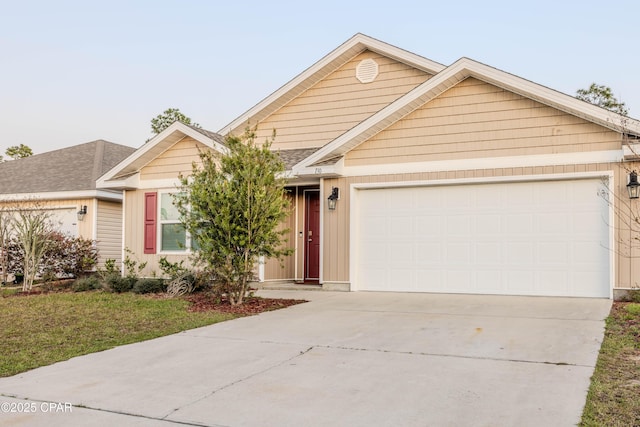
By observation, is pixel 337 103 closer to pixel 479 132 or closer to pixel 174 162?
pixel 174 162

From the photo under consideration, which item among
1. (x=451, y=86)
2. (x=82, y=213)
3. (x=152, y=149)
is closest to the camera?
(x=451, y=86)

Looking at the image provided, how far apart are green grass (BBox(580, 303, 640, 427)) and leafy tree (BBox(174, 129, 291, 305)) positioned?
5.38 metres

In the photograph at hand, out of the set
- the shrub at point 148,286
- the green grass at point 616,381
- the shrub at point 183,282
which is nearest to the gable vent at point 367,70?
the shrub at point 183,282

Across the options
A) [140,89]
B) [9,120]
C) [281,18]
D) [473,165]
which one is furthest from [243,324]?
[9,120]

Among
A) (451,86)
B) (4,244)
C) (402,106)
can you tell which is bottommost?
(4,244)

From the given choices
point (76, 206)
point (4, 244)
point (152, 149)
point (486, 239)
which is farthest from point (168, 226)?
point (486, 239)

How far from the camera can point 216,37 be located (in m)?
16.9

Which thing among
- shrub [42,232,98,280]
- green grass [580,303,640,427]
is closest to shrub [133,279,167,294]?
shrub [42,232,98,280]

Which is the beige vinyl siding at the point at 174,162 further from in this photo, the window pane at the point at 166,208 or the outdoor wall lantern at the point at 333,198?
the outdoor wall lantern at the point at 333,198

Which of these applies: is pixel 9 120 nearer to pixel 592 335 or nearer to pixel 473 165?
pixel 473 165

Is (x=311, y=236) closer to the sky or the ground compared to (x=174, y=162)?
closer to the ground

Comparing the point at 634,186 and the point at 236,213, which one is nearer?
the point at 634,186

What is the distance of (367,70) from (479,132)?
14.5 ft

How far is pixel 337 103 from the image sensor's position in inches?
555
